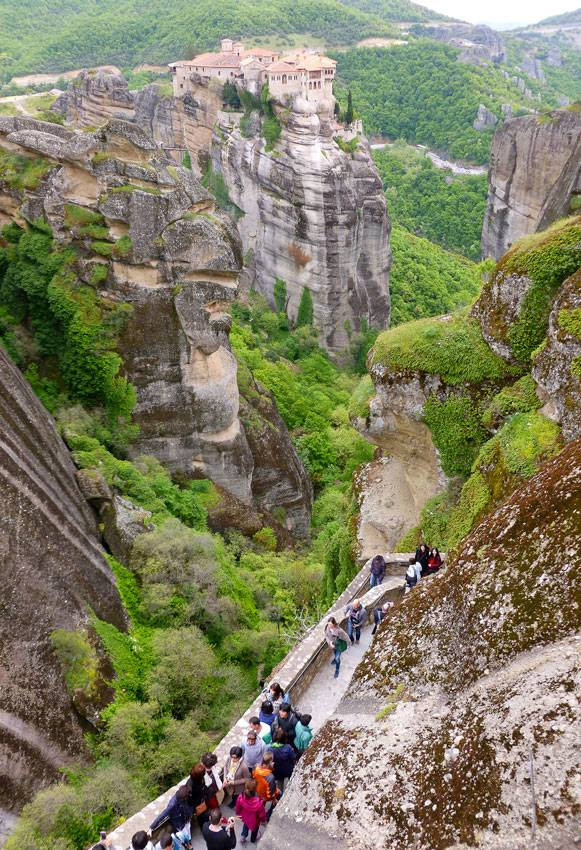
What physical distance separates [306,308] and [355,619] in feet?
114

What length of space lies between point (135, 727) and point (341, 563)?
639 centimetres

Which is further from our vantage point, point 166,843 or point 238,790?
point 238,790

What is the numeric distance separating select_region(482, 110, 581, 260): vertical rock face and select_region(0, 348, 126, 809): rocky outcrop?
93.7ft

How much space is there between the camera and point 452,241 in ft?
214

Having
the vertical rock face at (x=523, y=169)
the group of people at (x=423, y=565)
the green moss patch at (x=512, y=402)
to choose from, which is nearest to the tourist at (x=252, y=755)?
the group of people at (x=423, y=565)

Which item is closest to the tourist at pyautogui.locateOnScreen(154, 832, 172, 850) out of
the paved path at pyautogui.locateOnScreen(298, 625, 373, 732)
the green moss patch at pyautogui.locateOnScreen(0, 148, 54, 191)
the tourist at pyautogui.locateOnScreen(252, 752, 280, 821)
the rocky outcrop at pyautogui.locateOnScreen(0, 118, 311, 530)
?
the tourist at pyautogui.locateOnScreen(252, 752, 280, 821)

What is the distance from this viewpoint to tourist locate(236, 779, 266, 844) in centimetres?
718

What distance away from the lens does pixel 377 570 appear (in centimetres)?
1252

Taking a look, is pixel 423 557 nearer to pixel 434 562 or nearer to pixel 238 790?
pixel 434 562

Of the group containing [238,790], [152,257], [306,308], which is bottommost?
[306,308]

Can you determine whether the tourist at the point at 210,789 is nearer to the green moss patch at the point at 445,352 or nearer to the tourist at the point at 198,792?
the tourist at the point at 198,792

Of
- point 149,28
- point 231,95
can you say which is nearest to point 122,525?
point 231,95

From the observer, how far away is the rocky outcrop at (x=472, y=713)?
485 centimetres

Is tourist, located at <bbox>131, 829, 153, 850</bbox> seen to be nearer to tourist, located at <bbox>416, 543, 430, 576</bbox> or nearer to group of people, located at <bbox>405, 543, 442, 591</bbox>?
group of people, located at <bbox>405, 543, 442, 591</bbox>
